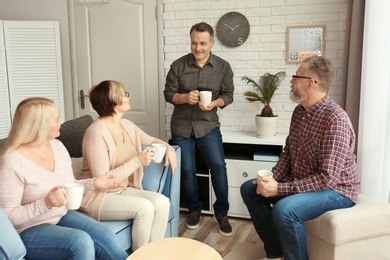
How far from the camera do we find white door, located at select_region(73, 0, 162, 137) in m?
3.94

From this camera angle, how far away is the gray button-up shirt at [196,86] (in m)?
3.11

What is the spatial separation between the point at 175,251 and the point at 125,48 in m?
2.67

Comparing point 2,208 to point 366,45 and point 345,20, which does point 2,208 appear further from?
point 345,20

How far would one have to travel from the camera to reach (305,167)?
2.31m

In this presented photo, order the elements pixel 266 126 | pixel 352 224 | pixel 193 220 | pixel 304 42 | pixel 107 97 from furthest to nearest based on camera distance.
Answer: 1. pixel 304 42
2. pixel 266 126
3. pixel 193 220
4. pixel 107 97
5. pixel 352 224

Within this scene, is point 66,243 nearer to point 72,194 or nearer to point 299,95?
point 72,194

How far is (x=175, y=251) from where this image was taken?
179 centimetres

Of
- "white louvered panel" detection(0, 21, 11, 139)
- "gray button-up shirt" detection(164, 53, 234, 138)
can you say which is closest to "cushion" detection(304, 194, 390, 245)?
"gray button-up shirt" detection(164, 53, 234, 138)

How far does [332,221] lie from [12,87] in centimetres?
337

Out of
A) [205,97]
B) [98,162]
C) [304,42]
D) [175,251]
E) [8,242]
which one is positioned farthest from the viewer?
[304,42]

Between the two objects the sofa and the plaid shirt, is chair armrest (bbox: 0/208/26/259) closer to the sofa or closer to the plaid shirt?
the sofa

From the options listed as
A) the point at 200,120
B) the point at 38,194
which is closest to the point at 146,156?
the point at 38,194

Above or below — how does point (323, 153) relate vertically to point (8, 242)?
above

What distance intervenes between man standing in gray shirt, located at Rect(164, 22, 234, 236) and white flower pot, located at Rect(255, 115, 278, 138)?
0.34 metres
